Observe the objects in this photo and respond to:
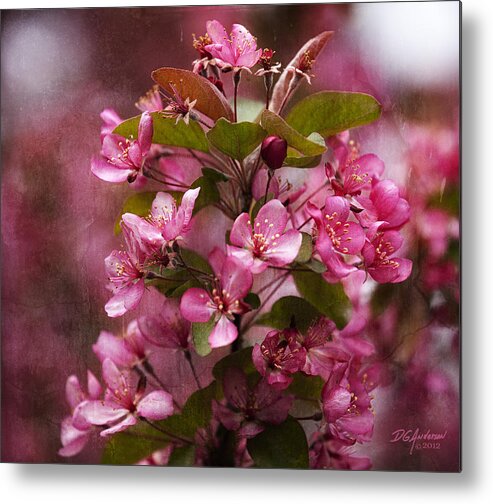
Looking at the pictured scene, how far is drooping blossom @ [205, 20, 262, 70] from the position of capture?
1.36 meters

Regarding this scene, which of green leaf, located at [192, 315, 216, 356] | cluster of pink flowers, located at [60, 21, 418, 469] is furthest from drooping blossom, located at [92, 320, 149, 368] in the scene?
green leaf, located at [192, 315, 216, 356]

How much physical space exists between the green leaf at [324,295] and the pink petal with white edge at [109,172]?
14.2 inches

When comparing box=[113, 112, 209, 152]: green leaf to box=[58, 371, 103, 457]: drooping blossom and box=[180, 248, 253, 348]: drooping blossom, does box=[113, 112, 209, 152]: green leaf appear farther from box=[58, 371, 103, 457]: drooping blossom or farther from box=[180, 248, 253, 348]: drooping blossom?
box=[58, 371, 103, 457]: drooping blossom

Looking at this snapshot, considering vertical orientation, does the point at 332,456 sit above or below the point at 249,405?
below

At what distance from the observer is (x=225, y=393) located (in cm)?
141

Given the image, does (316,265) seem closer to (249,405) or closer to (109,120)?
(249,405)

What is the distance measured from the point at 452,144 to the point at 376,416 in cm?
52

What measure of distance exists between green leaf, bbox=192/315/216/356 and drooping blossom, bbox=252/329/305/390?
0.28 feet

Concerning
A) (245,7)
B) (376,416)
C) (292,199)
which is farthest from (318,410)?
(245,7)

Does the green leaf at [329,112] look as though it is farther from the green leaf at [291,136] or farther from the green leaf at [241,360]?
the green leaf at [241,360]

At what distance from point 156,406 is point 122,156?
46cm

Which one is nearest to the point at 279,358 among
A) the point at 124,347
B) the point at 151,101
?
the point at 124,347

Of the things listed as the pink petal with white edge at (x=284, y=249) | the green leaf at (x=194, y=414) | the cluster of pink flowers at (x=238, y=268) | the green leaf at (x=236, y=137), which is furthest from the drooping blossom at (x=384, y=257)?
the green leaf at (x=194, y=414)

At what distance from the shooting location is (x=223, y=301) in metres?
1.36
